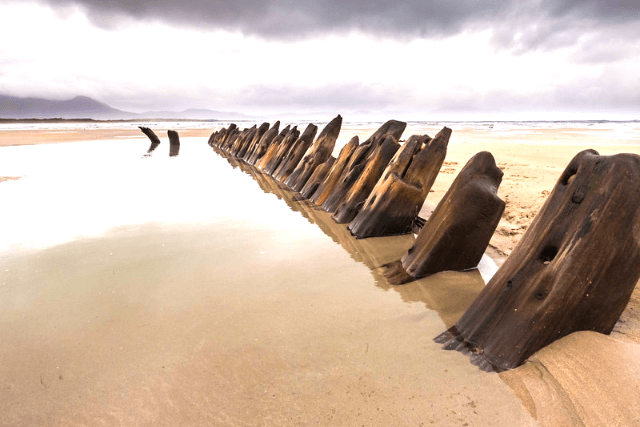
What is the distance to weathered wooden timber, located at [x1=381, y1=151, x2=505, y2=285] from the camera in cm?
318

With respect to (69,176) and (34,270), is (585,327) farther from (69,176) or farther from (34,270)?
(69,176)

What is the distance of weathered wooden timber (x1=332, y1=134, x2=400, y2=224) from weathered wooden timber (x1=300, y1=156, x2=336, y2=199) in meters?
1.71

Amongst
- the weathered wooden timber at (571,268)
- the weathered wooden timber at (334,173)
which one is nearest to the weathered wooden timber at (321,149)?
the weathered wooden timber at (334,173)

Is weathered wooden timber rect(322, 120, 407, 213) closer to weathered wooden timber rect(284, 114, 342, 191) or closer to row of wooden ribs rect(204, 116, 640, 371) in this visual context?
weathered wooden timber rect(284, 114, 342, 191)

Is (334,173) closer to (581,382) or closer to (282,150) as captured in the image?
(282,150)

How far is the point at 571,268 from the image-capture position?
2.01 m

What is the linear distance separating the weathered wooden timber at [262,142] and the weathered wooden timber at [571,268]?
11.5 m

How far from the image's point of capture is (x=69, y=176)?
956cm

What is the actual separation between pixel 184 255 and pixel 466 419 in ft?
10.7

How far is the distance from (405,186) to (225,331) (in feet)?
9.22

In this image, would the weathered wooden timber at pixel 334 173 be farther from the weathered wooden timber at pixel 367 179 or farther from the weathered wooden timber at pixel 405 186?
the weathered wooden timber at pixel 405 186

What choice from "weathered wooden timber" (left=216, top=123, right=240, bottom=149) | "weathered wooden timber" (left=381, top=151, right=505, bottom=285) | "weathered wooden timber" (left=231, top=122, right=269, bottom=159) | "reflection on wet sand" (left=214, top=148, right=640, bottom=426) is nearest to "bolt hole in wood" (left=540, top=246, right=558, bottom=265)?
"reflection on wet sand" (left=214, top=148, right=640, bottom=426)

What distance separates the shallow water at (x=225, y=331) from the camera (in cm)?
193

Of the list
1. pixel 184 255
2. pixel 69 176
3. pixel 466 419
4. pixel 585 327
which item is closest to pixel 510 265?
pixel 585 327
